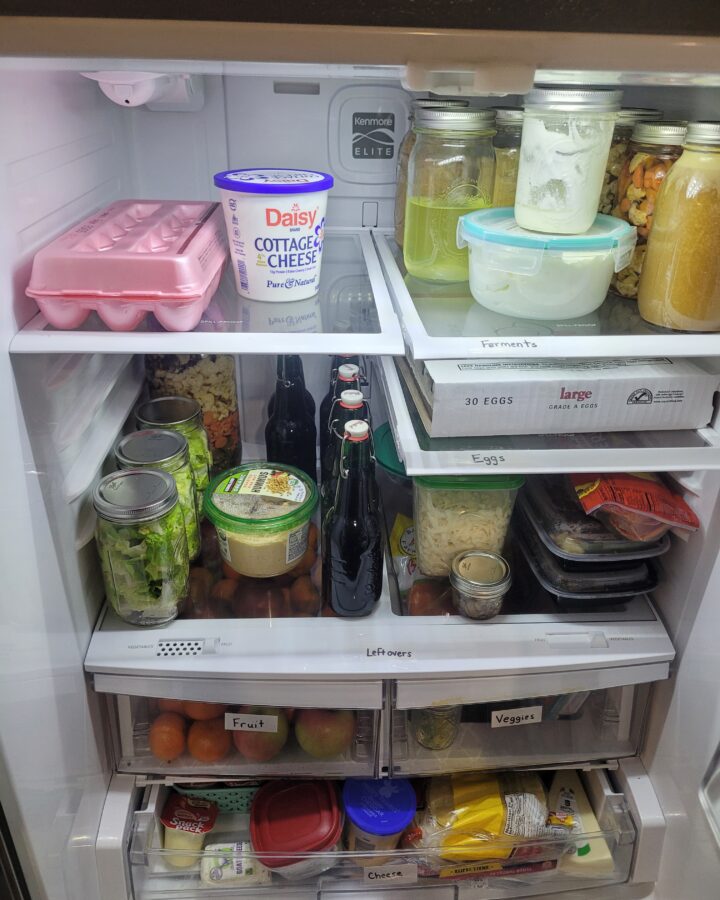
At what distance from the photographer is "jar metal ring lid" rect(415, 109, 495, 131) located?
933 millimetres

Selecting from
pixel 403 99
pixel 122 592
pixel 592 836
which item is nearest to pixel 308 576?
pixel 122 592

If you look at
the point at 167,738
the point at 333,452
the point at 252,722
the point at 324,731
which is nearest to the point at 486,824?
the point at 324,731

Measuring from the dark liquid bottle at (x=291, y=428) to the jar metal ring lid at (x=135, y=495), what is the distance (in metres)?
0.29

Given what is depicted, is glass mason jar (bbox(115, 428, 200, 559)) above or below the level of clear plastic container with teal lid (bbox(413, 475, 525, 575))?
above

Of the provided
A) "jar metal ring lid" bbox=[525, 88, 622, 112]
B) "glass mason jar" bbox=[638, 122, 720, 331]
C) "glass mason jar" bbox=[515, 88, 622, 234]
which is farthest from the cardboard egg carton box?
"jar metal ring lid" bbox=[525, 88, 622, 112]

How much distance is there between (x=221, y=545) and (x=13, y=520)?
36 cm

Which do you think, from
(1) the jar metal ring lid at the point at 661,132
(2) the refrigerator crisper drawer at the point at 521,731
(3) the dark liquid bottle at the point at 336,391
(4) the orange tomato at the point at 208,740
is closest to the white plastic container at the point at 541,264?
(1) the jar metal ring lid at the point at 661,132

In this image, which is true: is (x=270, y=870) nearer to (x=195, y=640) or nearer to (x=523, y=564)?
(x=195, y=640)

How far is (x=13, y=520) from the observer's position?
76 centimetres

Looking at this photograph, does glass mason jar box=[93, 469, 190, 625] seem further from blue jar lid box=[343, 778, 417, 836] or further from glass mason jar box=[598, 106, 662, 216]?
glass mason jar box=[598, 106, 662, 216]

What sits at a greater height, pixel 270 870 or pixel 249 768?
pixel 249 768

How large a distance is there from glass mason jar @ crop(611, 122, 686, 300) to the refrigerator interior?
0.35 ft

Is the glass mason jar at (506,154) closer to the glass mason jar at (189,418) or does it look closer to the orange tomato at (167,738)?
the glass mason jar at (189,418)

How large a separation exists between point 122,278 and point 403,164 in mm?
514
